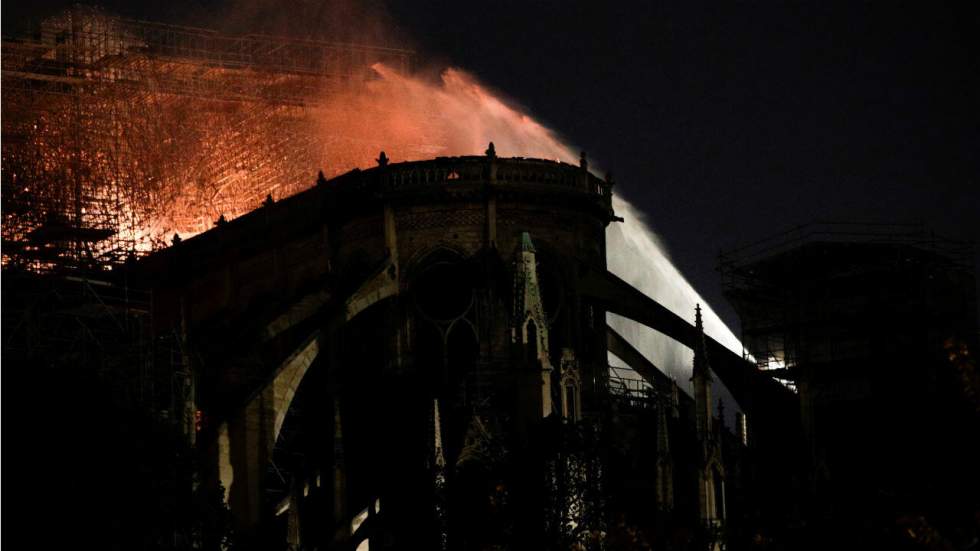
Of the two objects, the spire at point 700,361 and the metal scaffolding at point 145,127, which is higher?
the metal scaffolding at point 145,127

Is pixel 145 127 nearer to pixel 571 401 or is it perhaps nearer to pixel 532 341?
pixel 532 341

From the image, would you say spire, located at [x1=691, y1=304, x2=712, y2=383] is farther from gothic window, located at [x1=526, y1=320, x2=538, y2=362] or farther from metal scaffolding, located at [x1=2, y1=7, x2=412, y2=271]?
metal scaffolding, located at [x1=2, y1=7, x2=412, y2=271]

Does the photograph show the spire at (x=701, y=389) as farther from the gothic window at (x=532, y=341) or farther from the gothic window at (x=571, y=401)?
the gothic window at (x=532, y=341)

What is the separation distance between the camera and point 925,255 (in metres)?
75.9

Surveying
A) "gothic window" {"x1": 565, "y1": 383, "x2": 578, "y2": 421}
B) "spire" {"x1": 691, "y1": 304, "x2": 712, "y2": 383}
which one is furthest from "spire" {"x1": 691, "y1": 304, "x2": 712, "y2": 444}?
"gothic window" {"x1": 565, "y1": 383, "x2": 578, "y2": 421}

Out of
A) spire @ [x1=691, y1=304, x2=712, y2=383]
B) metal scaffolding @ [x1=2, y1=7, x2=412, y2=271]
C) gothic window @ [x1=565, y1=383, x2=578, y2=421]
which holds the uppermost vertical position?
metal scaffolding @ [x1=2, y1=7, x2=412, y2=271]

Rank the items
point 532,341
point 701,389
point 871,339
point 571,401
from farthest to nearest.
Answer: point 871,339 < point 701,389 < point 571,401 < point 532,341

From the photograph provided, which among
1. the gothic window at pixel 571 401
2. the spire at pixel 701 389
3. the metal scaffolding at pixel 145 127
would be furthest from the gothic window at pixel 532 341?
the metal scaffolding at pixel 145 127

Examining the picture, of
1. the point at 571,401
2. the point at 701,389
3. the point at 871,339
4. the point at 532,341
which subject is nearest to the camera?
the point at 532,341

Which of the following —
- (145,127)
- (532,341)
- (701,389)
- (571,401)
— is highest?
(145,127)

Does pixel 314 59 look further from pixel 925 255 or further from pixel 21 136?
pixel 925 255

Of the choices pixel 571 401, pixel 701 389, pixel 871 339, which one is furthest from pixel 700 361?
pixel 871 339

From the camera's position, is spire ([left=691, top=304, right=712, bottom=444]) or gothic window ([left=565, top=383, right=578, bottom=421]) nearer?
gothic window ([left=565, top=383, right=578, bottom=421])

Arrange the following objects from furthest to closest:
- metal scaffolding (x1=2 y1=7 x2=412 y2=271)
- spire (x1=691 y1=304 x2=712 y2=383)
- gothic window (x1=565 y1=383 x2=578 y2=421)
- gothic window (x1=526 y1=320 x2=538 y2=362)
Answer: metal scaffolding (x1=2 y1=7 x2=412 y2=271) < spire (x1=691 y1=304 x2=712 y2=383) < gothic window (x1=565 y1=383 x2=578 y2=421) < gothic window (x1=526 y1=320 x2=538 y2=362)
